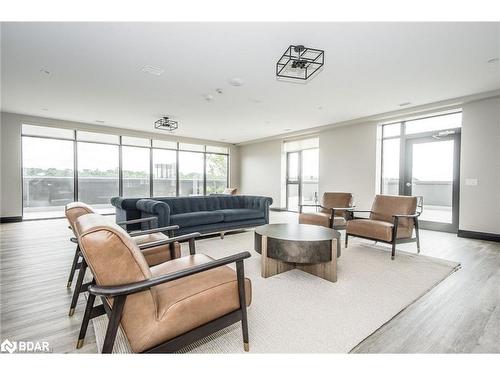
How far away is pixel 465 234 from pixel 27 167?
10302mm

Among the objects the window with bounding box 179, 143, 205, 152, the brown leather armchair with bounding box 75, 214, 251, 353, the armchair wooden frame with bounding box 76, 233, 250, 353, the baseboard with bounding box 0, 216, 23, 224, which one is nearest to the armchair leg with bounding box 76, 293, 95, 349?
the armchair wooden frame with bounding box 76, 233, 250, 353

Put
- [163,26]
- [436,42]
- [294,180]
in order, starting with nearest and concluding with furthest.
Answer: [163,26] → [436,42] → [294,180]

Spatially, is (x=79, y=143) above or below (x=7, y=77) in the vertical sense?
below

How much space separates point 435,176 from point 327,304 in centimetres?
478

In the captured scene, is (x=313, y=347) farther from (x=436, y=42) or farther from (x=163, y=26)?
(x=436, y=42)

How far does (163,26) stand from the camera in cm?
241

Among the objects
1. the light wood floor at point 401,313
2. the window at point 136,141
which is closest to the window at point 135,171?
the window at point 136,141

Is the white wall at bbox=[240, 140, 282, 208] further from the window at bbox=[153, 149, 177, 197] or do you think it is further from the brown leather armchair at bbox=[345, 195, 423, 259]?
the brown leather armchair at bbox=[345, 195, 423, 259]

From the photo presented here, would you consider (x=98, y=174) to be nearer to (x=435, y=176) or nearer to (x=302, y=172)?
(x=302, y=172)

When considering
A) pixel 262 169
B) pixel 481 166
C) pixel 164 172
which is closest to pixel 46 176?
pixel 164 172

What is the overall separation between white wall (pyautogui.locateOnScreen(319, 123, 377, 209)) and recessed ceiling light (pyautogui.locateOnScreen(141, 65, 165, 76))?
4968 millimetres

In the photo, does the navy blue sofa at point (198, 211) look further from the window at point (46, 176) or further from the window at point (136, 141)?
the window at point (136, 141)
